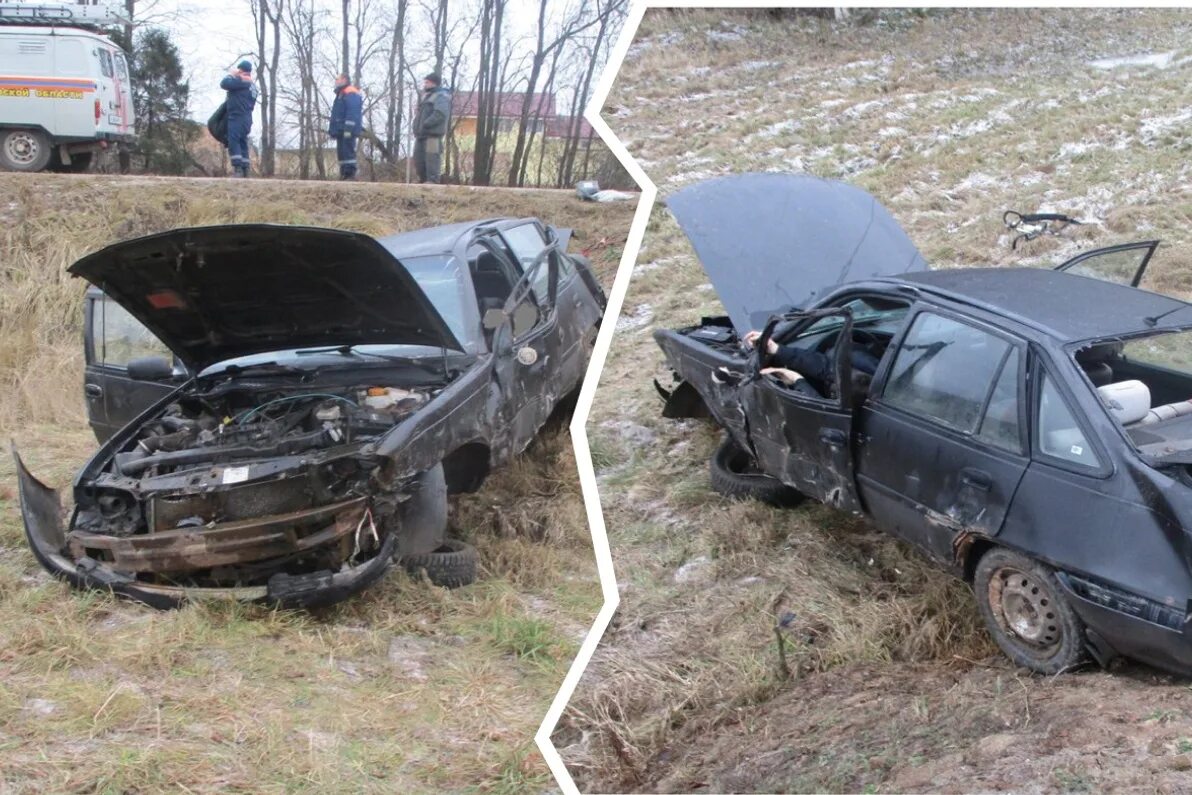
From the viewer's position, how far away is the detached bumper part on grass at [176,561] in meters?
3.44

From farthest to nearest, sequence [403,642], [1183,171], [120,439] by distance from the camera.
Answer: [1183,171] < [120,439] < [403,642]

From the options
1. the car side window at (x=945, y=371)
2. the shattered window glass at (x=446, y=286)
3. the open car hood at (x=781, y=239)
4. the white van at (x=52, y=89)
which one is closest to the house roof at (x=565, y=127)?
the shattered window glass at (x=446, y=286)

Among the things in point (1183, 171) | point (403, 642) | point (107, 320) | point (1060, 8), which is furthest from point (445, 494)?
point (1183, 171)

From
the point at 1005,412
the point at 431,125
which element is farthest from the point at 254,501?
the point at 1005,412

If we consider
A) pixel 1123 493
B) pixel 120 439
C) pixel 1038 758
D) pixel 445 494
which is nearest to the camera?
pixel 1038 758

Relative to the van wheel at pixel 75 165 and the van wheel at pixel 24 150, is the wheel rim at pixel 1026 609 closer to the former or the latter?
the van wheel at pixel 75 165

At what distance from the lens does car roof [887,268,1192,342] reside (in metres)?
3.67

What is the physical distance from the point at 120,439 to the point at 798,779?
3.05 metres

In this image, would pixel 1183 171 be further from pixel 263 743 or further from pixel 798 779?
pixel 263 743

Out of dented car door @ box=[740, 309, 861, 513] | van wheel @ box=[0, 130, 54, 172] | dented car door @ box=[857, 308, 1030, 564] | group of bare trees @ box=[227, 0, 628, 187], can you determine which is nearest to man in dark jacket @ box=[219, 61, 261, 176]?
group of bare trees @ box=[227, 0, 628, 187]

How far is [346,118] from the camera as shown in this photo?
312 cm

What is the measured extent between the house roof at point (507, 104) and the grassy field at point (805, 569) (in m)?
0.60

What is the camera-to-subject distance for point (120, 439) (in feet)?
14.3

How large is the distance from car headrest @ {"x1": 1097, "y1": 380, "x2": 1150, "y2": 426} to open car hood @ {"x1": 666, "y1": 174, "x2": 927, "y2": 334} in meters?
1.53
